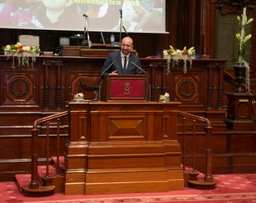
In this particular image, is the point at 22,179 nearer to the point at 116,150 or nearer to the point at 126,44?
the point at 116,150

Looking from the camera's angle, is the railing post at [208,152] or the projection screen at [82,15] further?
the projection screen at [82,15]

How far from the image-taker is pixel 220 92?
872cm

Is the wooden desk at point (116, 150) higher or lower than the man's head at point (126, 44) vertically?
lower

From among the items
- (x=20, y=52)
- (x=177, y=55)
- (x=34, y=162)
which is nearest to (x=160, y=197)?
(x=34, y=162)

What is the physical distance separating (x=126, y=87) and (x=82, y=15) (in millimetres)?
4410

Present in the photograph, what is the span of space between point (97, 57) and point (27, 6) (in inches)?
109

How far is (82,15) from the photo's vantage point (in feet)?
34.3

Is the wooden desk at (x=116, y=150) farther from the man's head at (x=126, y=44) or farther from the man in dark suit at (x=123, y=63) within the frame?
the man's head at (x=126, y=44)

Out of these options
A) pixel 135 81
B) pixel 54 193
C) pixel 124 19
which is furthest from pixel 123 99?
pixel 124 19

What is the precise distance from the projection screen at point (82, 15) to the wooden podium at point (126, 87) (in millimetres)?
3818

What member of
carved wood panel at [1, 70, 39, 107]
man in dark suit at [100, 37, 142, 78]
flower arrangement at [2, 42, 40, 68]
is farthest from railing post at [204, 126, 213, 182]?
flower arrangement at [2, 42, 40, 68]

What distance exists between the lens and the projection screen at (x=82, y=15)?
33.3 feet

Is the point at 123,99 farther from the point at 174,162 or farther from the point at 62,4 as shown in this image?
the point at 62,4

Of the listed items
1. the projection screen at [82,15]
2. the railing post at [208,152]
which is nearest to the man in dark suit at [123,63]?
the railing post at [208,152]
